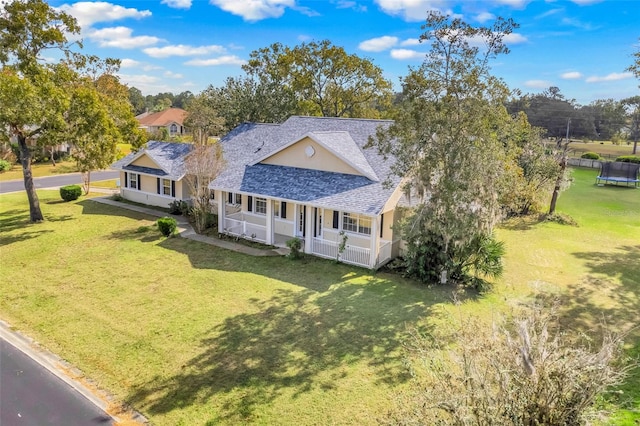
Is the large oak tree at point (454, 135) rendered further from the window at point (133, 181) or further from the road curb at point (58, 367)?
the window at point (133, 181)

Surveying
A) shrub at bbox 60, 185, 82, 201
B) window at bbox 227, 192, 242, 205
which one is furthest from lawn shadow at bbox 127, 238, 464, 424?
shrub at bbox 60, 185, 82, 201

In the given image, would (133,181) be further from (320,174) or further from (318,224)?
(318,224)

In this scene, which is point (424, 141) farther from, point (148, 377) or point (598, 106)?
point (598, 106)

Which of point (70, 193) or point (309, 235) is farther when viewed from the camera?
point (70, 193)

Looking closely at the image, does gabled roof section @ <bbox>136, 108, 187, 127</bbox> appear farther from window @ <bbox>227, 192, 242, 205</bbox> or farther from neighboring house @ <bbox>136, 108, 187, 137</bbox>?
window @ <bbox>227, 192, 242, 205</bbox>

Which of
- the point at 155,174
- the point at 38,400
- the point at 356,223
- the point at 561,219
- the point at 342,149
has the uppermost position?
the point at 342,149

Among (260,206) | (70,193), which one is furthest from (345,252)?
(70,193)
